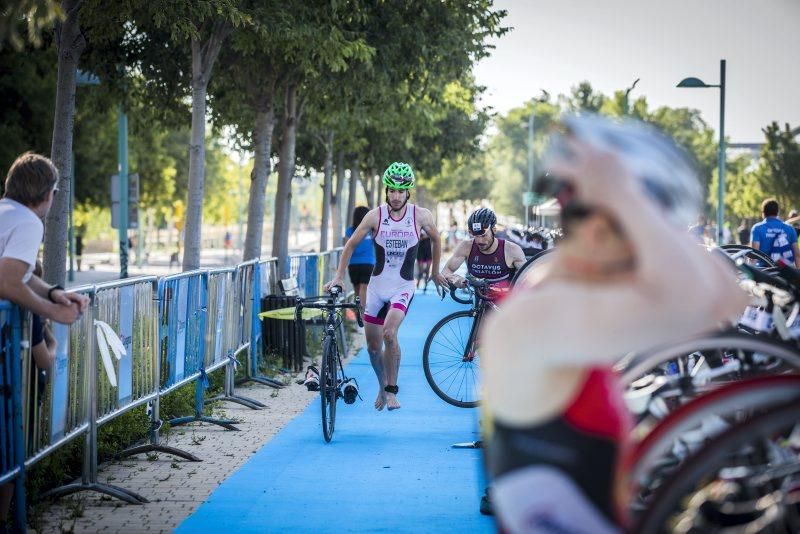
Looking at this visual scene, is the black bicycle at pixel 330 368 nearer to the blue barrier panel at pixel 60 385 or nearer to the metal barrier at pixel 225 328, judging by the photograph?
the metal barrier at pixel 225 328

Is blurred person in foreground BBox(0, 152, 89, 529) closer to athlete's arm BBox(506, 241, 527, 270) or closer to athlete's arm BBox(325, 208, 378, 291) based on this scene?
athlete's arm BBox(325, 208, 378, 291)

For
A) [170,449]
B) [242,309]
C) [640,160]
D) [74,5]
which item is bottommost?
[170,449]

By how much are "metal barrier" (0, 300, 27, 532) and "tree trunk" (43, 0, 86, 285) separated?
528cm

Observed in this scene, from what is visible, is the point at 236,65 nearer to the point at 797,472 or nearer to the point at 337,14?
the point at 337,14

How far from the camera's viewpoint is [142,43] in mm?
18078

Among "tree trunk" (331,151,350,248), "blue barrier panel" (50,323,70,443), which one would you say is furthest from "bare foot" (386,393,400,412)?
"tree trunk" (331,151,350,248)

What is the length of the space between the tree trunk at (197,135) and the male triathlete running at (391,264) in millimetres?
5369

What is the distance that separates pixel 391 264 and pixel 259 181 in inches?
371

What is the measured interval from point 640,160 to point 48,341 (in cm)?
434

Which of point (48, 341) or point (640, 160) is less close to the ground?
point (640, 160)

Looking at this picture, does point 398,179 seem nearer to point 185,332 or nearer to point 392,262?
point 392,262

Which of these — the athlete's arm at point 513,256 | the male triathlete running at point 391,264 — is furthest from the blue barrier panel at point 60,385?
the athlete's arm at point 513,256

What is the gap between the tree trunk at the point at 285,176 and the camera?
71.1ft

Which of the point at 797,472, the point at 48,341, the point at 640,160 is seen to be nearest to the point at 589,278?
the point at 640,160
